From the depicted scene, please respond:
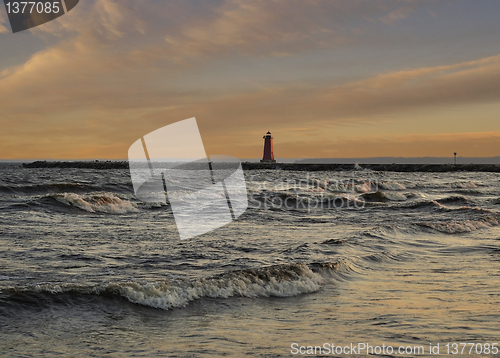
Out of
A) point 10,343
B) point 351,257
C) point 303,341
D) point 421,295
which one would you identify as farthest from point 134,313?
point 351,257

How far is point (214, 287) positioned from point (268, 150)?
73742 millimetres

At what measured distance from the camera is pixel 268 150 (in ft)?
258

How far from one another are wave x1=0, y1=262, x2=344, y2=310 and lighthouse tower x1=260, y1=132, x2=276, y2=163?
236 ft

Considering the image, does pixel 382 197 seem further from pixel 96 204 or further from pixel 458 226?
pixel 96 204

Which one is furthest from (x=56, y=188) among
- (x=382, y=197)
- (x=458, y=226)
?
(x=458, y=226)

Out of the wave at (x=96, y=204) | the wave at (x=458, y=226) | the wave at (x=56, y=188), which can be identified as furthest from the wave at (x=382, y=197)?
the wave at (x=56, y=188)

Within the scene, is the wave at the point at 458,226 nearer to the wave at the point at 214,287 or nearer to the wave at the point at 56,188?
the wave at the point at 214,287

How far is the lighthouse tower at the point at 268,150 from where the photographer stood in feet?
255

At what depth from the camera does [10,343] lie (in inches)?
144

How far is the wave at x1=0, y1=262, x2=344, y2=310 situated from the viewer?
4887mm

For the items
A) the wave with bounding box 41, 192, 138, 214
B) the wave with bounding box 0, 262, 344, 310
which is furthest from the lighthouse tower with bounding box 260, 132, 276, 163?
the wave with bounding box 0, 262, 344, 310

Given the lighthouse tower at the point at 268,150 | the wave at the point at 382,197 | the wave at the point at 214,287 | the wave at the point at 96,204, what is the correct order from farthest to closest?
1. the lighthouse tower at the point at 268,150
2. the wave at the point at 382,197
3. the wave at the point at 96,204
4. the wave at the point at 214,287

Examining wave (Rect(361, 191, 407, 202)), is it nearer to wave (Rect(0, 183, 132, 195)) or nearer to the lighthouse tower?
wave (Rect(0, 183, 132, 195))

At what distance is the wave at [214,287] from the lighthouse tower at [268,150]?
71886 millimetres
